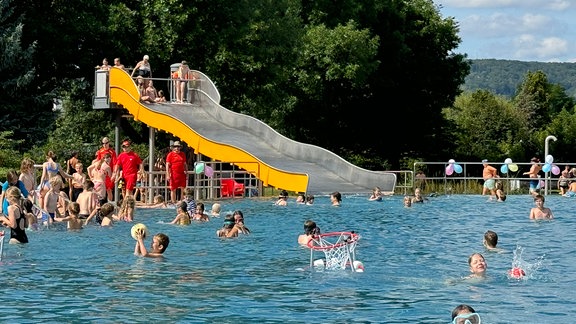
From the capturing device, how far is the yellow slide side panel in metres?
32.8

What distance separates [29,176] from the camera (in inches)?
990

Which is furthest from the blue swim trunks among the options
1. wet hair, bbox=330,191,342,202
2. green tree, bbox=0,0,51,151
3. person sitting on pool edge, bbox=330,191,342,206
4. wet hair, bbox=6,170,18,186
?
wet hair, bbox=6,170,18,186

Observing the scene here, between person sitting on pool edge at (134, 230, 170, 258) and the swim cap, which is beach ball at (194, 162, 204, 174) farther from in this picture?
the swim cap

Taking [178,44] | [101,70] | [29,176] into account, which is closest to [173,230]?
[29,176]

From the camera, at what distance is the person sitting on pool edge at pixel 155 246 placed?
19.4 meters

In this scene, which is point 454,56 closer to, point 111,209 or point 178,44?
point 178,44

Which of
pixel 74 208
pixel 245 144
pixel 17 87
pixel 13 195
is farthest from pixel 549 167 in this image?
pixel 13 195

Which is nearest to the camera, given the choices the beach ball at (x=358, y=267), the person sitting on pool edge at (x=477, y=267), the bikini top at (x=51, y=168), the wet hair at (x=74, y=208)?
the person sitting on pool edge at (x=477, y=267)

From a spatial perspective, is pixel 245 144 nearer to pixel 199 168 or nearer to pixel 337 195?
pixel 199 168

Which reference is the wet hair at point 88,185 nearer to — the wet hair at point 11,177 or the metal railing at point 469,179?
the wet hair at point 11,177

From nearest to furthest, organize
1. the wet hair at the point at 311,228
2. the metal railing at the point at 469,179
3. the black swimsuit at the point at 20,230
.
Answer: the black swimsuit at the point at 20,230 → the wet hair at the point at 311,228 → the metal railing at the point at 469,179

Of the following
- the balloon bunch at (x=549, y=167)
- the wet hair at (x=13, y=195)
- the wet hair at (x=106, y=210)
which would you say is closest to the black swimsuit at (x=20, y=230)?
the wet hair at (x=13, y=195)

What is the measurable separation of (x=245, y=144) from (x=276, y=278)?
1831 cm

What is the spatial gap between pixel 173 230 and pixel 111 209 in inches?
56.4
